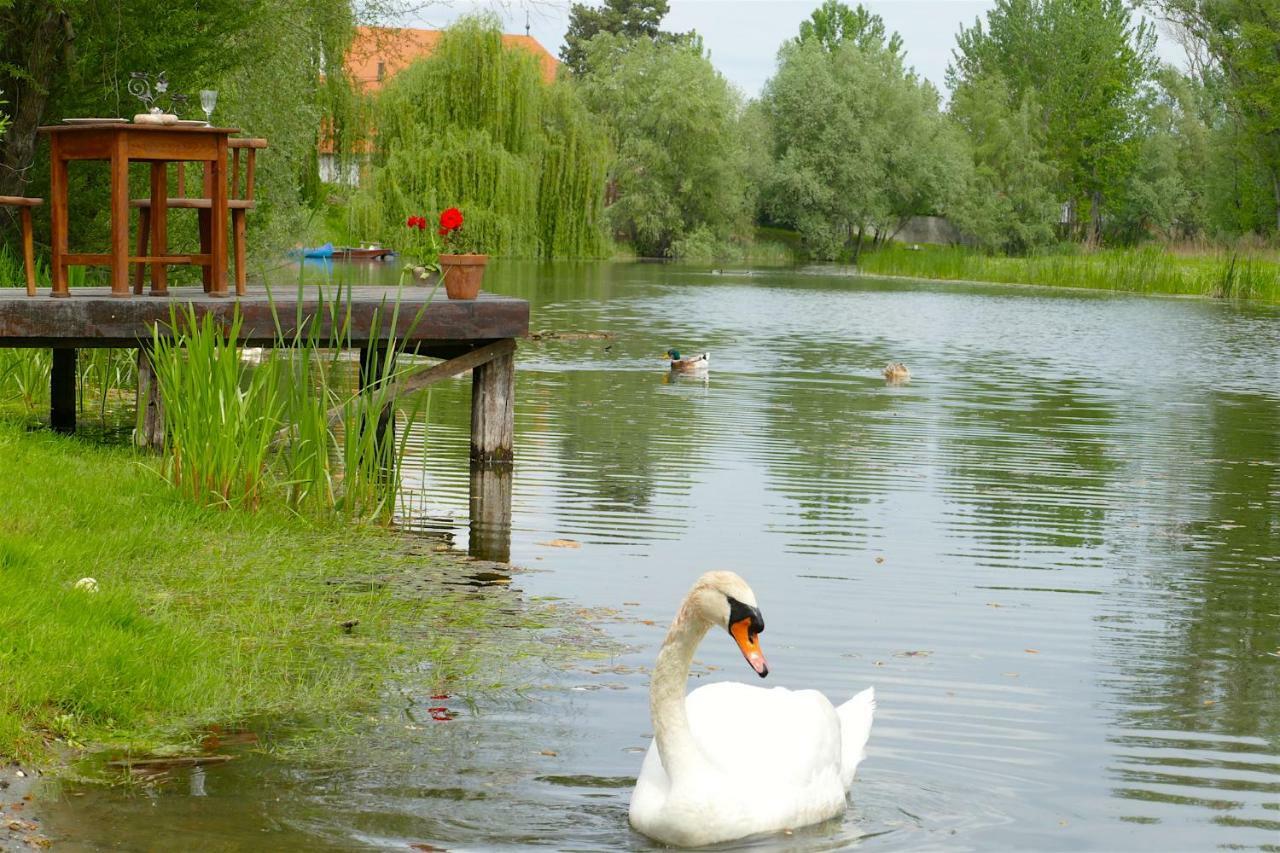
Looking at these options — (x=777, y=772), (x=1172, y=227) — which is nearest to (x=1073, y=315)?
(x=777, y=772)

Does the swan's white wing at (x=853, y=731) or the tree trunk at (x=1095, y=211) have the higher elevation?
the tree trunk at (x=1095, y=211)

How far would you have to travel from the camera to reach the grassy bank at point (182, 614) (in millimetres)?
5363

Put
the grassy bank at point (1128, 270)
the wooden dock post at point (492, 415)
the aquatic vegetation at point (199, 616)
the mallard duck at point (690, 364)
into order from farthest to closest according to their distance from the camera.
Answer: the grassy bank at point (1128, 270) → the mallard duck at point (690, 364) → the wooden dock post at point (492, 415) → the aquatic vegetation at point (199, 616)

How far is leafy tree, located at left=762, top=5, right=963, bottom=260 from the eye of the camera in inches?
2721

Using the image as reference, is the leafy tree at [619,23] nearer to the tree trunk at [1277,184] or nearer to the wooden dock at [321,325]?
the tree trunk at [1277,184]

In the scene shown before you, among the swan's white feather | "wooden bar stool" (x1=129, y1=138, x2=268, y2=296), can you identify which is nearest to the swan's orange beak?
the swan's white feather

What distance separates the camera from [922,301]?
4191 centimetres

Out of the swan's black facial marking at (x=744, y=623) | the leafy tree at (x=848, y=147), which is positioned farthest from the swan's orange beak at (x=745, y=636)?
the leafy tree at (x=848, y=147)

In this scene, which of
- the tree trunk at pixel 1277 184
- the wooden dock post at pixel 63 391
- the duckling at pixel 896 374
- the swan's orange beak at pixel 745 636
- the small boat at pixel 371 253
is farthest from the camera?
the tree trunk at pixel 1277 184

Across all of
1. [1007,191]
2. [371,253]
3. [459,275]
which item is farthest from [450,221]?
[1007,191]

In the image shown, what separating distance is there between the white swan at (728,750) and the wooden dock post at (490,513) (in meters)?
4.02

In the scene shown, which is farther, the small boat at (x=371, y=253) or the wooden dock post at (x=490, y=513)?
the small boat at (x=371, y=253)

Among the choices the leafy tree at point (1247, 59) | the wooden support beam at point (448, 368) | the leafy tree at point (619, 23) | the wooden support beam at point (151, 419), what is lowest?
the wooden support beam at point (151, 419)

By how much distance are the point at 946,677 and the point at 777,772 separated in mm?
2078
